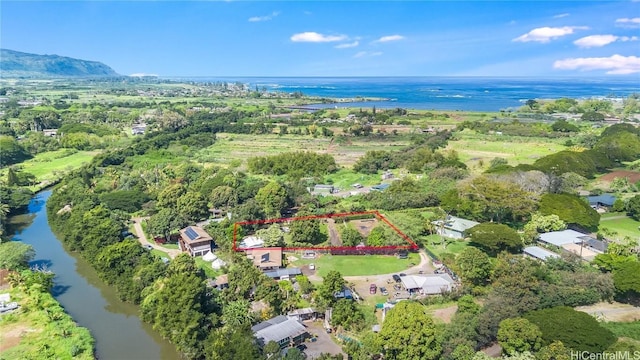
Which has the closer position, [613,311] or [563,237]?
[613,311]

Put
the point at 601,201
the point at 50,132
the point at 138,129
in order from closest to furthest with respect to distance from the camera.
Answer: the point at 601,201 → the point at 50,132 → the point at 138,129

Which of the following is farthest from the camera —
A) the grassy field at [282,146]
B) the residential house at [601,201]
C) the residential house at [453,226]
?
the grassy field at [282,146]

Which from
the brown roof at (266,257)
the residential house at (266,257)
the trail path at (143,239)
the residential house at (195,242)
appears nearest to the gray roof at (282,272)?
the residential house at (266,257)

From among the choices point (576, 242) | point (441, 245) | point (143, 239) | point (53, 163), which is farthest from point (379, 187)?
point (53, 163)

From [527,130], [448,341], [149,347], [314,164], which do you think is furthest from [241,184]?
[527,130]

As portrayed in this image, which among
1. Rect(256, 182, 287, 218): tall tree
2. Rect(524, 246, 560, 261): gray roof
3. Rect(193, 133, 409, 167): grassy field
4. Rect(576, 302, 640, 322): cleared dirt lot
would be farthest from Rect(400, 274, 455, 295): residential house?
Rect(193, 133, 409, 167): grassy field

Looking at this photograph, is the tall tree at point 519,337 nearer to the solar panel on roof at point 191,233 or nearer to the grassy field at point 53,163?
the solar panel on roof at point 191,233

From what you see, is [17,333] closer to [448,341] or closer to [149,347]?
[149,347]

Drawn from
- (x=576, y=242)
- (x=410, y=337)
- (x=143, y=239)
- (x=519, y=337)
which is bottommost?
(x=143, y=239)

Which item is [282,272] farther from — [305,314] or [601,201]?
[601,201]
